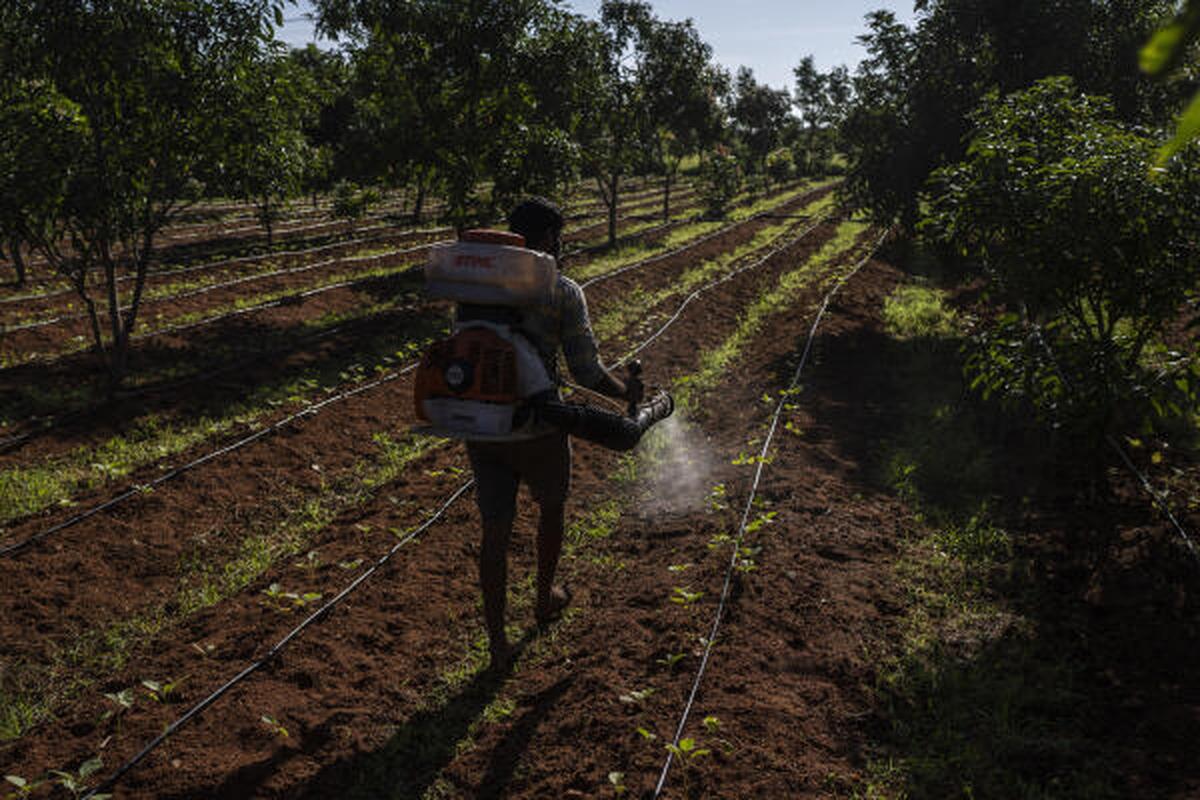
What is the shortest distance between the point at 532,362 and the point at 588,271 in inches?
535

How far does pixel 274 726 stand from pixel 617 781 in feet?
5.69

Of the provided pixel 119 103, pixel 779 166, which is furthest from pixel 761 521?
pixel 779 166

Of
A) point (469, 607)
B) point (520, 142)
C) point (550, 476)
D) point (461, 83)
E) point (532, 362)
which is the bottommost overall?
point (469, 607)

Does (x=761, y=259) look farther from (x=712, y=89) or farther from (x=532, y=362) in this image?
(x=532, y=362)

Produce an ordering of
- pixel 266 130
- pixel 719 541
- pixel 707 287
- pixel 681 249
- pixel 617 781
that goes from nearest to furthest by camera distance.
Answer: pixel 617 781
pixel 719 541
pixel 266 130
pixel 707 287
pixel 681 249

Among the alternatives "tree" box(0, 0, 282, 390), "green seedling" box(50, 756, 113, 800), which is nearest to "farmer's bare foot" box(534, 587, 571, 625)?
"green seedling" box(50, 756, 113, 800)

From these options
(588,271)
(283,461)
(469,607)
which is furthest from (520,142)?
(469,607)

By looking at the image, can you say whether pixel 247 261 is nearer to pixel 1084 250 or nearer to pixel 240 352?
pixel 240 352

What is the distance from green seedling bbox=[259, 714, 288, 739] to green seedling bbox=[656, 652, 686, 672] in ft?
6.37

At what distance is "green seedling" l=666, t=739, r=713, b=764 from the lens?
129 inches

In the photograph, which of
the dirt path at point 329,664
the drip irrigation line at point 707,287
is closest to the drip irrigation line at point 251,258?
the dirt path at point 329,664

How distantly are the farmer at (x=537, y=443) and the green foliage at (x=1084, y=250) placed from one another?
3370 mm

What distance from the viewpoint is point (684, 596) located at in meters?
4.61

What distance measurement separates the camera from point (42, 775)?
3438mm
